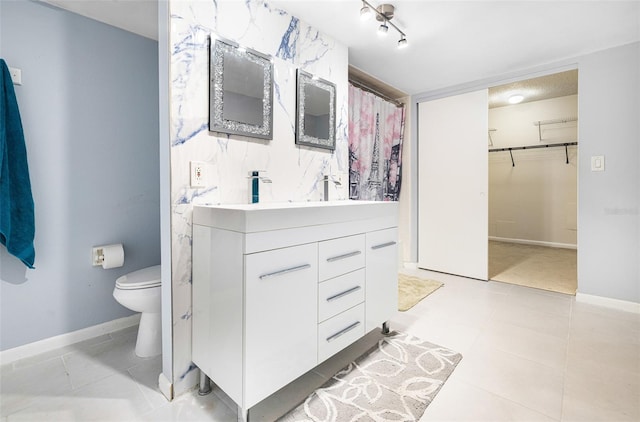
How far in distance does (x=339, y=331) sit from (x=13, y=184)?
6.68 ft

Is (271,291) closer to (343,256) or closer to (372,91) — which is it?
(343,256)

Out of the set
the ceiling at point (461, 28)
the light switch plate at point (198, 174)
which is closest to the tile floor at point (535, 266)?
the ceiling at point (461, 28)

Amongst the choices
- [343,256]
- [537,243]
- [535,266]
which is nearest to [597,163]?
[535,266]

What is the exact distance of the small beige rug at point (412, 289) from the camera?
8.35 feet

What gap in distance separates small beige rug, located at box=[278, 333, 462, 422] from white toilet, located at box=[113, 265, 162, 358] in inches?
40.2

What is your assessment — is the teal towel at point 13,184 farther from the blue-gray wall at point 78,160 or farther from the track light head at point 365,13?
the track light head at point 365,13

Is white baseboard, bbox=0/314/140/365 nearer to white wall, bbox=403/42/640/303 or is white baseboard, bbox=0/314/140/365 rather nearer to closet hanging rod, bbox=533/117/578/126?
white wall, bbox=403/42/640/303

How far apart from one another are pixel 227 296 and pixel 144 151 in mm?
1639

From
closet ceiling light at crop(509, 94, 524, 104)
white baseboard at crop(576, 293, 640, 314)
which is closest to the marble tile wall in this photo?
white baseboard at crop(576, 293, 640, 314)

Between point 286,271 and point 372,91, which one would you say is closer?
point 286,271

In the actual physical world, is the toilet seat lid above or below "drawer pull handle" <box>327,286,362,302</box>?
above

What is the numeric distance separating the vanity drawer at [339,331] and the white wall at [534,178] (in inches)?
185

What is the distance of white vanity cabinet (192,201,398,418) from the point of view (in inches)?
46.1

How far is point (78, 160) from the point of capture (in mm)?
1959
